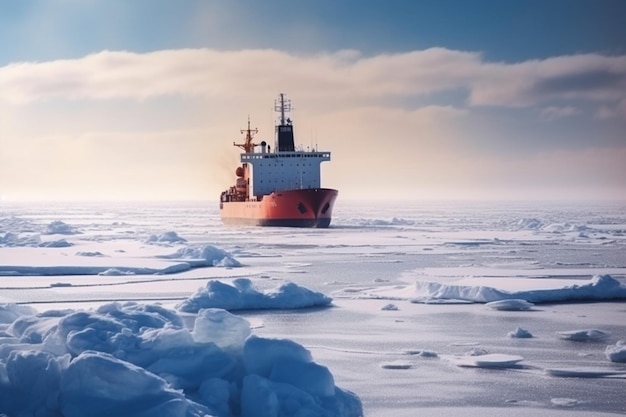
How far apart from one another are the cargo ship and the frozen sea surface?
52.1ft

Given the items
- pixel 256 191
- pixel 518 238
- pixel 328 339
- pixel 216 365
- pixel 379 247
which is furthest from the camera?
pixel 256 191

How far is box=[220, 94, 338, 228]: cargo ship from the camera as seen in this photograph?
1721 inches

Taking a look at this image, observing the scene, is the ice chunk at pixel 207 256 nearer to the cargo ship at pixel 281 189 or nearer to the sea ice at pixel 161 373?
the sea ice at pixel 161 373

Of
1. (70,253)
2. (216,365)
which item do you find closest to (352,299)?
(216,365)

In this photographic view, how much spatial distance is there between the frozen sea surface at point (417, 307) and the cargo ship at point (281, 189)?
52.1 feet

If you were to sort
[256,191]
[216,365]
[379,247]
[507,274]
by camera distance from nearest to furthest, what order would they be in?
[216,365]
[507,274]
[379,247]
[256,191]

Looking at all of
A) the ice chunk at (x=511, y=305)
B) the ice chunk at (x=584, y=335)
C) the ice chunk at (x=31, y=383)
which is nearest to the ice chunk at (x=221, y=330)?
the ice chunk at (x=31, y=383)

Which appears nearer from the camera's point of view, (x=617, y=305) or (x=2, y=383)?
(x=2, y=383)

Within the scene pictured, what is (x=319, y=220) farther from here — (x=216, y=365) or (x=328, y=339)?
(x=216, y=365)

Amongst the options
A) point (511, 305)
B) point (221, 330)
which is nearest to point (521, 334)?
point (511, 305)

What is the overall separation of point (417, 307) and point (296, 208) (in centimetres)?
3116

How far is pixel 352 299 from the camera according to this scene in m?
13.9

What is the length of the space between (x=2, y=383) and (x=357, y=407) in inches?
110

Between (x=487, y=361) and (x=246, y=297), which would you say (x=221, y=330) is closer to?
(x=487, y=361)
